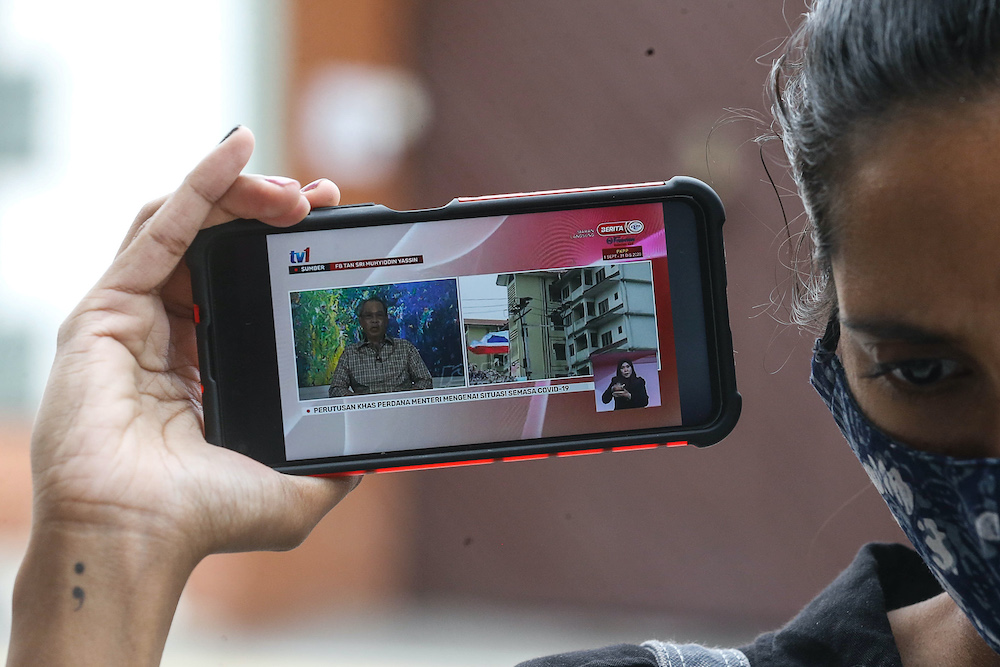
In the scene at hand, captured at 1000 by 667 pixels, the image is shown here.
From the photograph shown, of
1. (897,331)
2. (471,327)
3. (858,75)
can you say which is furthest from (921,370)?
(471,327)

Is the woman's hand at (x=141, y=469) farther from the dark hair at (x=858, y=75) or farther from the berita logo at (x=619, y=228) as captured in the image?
the dark hair at (x=858, y=75)

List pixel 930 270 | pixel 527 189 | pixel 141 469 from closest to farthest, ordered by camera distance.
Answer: pixel 930 270 < pixel 141 469 < pixel 527 189

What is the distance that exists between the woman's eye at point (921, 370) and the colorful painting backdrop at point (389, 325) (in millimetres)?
289

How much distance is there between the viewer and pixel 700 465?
1.41 m

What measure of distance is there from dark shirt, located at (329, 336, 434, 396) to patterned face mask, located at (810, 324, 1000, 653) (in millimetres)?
301

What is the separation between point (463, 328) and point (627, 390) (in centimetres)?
13

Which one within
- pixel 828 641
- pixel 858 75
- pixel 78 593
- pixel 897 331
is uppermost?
pixel 858 75

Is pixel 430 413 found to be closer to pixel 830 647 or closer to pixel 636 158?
pixel 830 647

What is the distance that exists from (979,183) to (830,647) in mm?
349

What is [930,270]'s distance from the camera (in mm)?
405

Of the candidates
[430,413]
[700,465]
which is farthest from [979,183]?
[700,465]

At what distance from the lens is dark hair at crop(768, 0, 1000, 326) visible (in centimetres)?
41

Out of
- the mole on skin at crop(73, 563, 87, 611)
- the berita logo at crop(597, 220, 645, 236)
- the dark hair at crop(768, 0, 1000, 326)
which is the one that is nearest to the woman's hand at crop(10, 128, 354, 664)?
the mole on skin at crop(73, 563, 87, 611)

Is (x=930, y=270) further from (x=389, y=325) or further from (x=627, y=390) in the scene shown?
(x=389, y=325)
